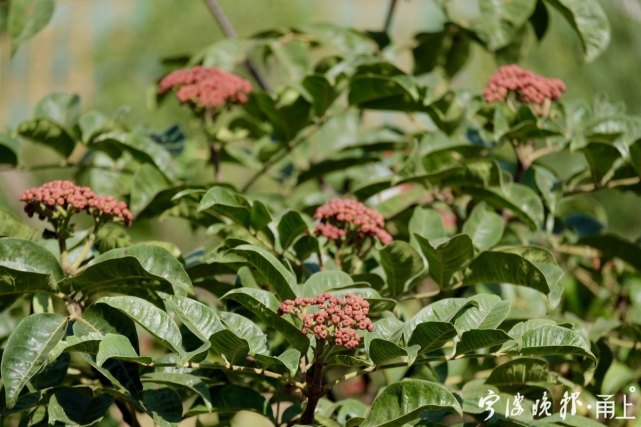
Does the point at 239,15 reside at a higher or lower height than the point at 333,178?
lower

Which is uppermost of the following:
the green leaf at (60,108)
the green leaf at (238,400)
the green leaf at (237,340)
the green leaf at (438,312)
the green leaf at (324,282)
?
the green leaf at (237,340)

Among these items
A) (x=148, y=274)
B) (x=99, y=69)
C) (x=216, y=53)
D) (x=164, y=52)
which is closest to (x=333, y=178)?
(x=216, y=53)

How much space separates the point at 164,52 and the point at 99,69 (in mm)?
1347

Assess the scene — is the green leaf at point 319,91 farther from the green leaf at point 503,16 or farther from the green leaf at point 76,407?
the green leaf at point 76,407

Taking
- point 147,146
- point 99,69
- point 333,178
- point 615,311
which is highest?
point 147,146

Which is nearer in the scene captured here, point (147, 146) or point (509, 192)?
point (509, 192)

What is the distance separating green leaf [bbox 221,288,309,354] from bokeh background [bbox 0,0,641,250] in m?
3.64

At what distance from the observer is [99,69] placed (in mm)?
10047

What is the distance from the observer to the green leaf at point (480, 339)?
102 centimetres

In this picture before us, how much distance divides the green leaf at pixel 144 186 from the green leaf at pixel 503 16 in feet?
1.96

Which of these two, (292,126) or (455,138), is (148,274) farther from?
(455,138)

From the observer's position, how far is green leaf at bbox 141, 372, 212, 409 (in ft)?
3.72

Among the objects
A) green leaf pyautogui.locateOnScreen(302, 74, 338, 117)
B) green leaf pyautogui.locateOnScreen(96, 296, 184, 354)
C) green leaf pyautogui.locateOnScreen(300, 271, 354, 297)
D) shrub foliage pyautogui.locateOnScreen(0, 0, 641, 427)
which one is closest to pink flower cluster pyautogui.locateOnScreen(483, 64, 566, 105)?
shrub foliage pyautogui.locateOnScreen(0, 0, 641, 427)

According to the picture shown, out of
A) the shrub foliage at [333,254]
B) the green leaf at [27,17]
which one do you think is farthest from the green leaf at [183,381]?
the green leaf at [27,17]
